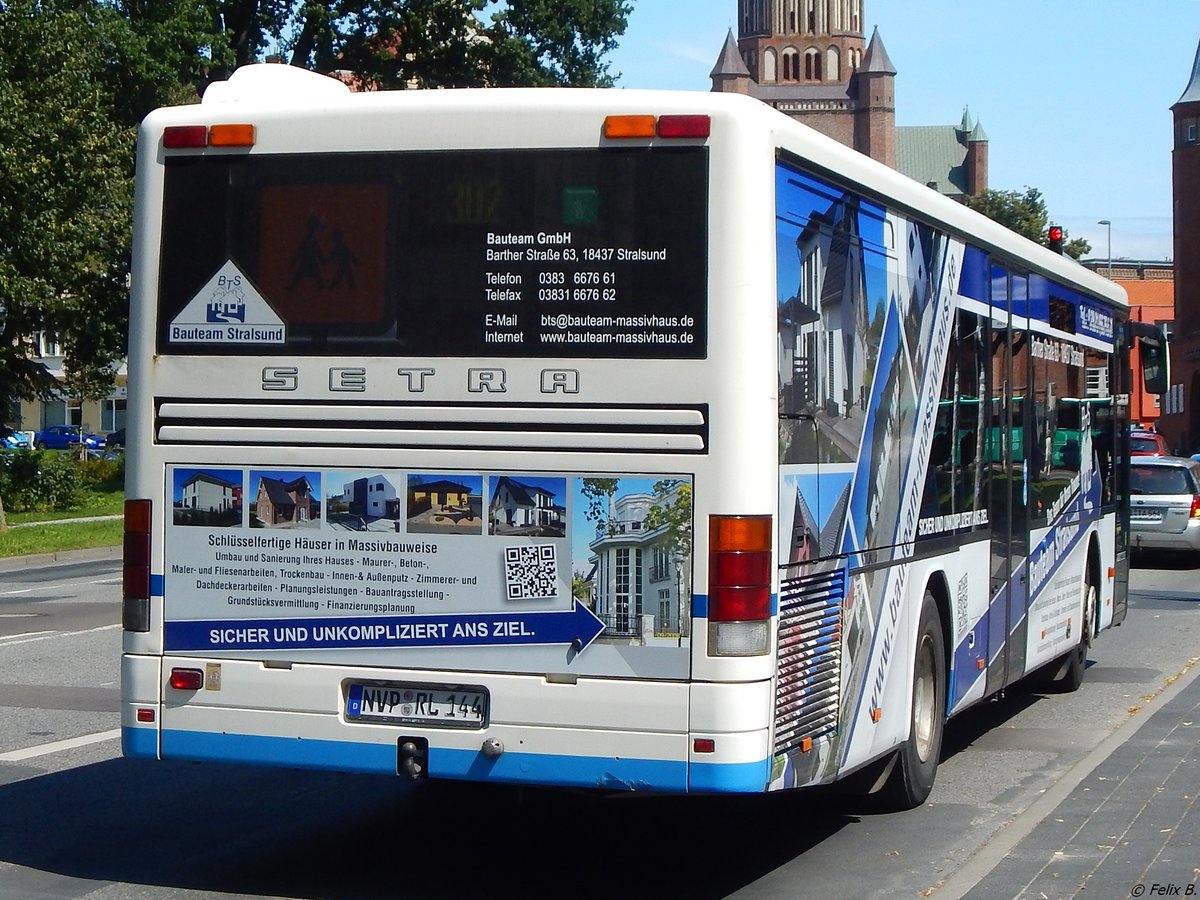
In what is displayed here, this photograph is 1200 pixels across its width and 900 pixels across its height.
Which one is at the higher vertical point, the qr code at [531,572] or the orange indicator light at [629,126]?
the orange indicator light at [629,126]

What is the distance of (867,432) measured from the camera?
23.7ft

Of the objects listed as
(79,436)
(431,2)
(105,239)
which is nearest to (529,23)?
(431,2)

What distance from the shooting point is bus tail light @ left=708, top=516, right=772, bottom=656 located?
5.97 meters

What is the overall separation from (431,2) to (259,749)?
3875 cm

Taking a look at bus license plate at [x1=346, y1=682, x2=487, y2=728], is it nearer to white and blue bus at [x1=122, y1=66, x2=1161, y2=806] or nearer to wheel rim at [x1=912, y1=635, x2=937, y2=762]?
white and blue bus at [x1=122, y1=66, x2=1161, y2=806]

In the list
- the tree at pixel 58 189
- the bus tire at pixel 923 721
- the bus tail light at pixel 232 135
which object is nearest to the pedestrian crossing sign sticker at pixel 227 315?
the bus tail light at pixel 232 135

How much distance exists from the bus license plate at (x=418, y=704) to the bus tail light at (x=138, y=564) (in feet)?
3.00

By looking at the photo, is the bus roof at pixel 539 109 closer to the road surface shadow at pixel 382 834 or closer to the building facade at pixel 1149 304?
the road surface shadow at pixel 382 834

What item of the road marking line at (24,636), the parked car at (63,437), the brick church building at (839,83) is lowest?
the road marking line at (24,636)

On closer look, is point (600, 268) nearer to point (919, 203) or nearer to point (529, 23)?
point (919, 203)

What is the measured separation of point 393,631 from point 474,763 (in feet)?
1.90

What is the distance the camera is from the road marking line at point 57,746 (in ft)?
31.2

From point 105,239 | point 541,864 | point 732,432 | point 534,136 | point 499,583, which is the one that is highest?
point 105,239

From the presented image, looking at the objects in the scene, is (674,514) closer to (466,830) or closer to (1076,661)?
(466,830)
